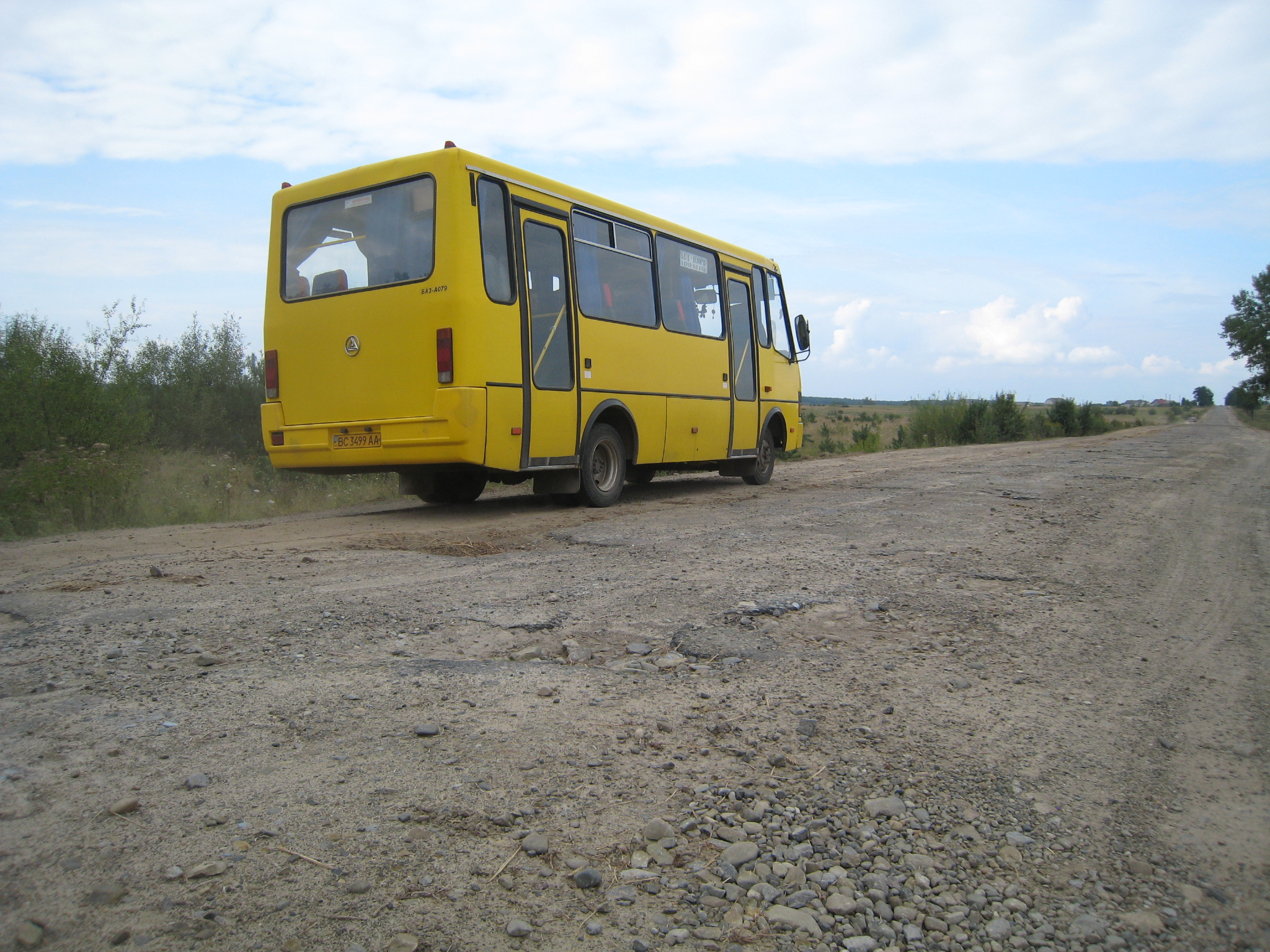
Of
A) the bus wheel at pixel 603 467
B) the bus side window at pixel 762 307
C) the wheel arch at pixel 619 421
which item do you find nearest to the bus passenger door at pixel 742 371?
the bus side window at pixel 762 307

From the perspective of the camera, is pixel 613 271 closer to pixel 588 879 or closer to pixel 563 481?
pixel 563 481

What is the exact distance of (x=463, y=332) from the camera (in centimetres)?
696

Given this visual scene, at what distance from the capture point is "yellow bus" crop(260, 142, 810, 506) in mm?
7082

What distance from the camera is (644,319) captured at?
31.2ft

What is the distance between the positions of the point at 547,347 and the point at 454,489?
2.34 meters

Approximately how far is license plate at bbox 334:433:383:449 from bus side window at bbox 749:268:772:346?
631cm

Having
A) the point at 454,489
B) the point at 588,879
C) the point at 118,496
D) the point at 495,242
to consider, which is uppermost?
the point at 495,242

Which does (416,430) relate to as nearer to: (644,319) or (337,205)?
(337,205)

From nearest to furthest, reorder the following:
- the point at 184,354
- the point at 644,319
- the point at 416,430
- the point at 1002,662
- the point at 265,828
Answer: the point at 265,828
the point at 1002,662
the point at 416,430
the point at 644,319
the point at 184,354

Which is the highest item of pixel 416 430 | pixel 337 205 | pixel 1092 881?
pixel 337 205

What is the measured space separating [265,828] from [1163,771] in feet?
8.55

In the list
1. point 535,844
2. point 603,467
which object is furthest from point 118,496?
point 535,844

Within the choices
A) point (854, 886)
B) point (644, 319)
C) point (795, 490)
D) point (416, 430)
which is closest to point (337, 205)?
point (416, 430)

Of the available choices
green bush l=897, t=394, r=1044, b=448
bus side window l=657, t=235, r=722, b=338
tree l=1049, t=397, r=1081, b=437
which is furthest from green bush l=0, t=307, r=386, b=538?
tree l=1049, t=397, r=1081, b=437
